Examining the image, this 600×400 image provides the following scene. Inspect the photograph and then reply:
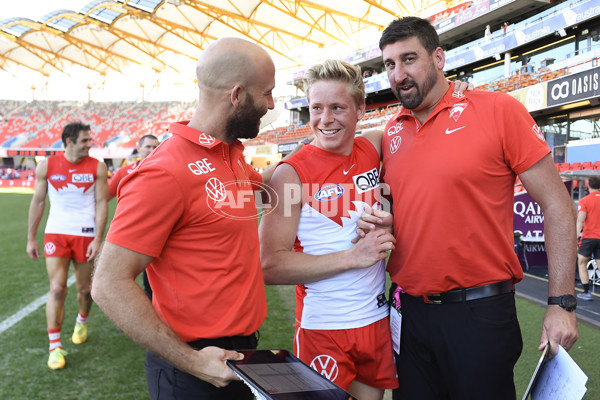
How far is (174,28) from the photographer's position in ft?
142

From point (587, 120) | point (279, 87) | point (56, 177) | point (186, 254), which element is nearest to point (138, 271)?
point (186, 254)

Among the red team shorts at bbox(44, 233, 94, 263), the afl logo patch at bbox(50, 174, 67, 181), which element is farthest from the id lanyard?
the afl logo patch at bbox(50, 174, 67, 181)

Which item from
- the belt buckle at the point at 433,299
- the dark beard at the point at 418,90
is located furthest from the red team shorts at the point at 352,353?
the dark beard at the point at 418,90

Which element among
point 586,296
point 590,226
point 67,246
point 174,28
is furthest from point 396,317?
point 174,28

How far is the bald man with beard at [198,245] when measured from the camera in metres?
1.41

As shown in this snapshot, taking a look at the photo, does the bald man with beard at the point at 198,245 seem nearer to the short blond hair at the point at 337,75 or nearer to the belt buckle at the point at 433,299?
the short blond hair at the point at 337,75

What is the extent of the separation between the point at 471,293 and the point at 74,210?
169 inches

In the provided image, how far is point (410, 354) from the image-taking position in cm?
215

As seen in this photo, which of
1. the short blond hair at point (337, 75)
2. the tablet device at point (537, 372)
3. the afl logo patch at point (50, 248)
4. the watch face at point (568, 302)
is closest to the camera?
the tablet device at point (537, 372)

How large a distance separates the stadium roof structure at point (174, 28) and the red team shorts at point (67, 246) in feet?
109

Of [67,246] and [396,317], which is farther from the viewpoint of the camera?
[67,246]

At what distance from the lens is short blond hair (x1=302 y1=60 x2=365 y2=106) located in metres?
2.12

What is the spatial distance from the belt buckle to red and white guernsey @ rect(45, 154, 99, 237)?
3.93m

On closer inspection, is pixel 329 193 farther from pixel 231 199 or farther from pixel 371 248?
pixel 231 199
